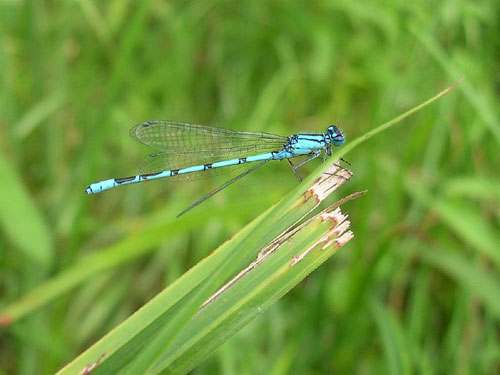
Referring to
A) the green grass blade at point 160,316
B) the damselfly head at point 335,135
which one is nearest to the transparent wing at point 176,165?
the damselfly head at point 335,135

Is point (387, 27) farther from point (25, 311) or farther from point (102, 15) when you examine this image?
point (25, 311)

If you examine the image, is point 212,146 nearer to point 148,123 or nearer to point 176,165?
point 176,165

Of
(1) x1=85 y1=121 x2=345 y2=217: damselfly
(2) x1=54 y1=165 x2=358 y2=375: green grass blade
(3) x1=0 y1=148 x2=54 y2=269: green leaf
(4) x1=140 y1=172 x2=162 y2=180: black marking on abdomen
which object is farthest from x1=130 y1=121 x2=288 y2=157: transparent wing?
(2) x1=54 y1=165 x2=358 y2=375: green grass blade

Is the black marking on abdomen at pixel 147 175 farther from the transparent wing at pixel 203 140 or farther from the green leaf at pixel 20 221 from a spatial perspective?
the green leaf at pixel 20 221

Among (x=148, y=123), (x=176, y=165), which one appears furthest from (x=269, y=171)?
(x=148, y=123)

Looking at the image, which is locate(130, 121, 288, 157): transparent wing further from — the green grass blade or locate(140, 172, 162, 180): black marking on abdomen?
the green grass blade

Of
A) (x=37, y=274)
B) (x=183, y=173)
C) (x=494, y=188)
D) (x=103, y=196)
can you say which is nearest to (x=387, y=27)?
(x=494, y=188)

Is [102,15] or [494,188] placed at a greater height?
[102,15]
